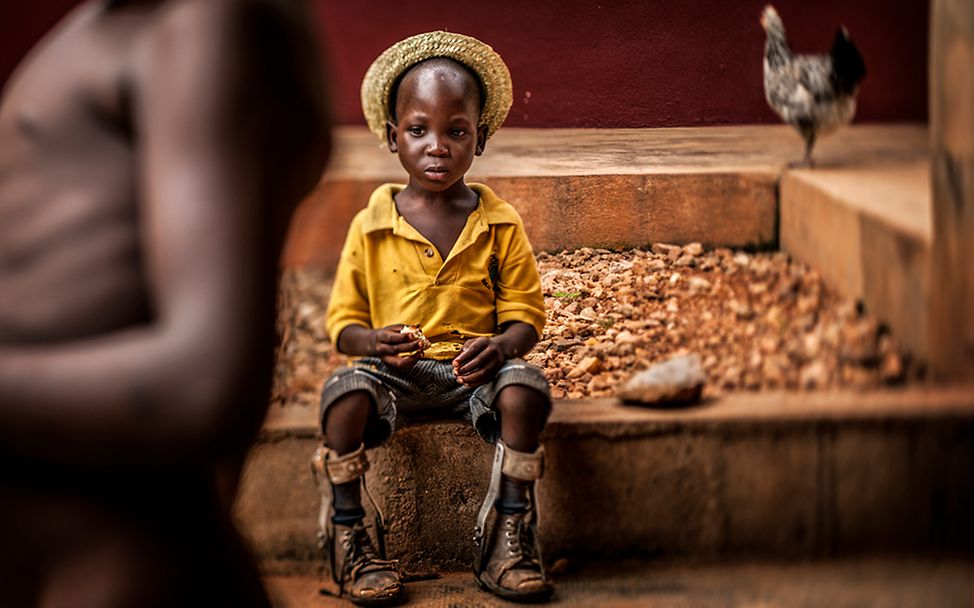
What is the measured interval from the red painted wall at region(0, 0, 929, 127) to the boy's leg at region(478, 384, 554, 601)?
0.65 metres

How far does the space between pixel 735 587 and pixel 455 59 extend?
137cm

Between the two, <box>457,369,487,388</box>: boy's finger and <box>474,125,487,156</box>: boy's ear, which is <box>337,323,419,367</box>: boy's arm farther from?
<box>474,125,487,156</box>: boy's ear

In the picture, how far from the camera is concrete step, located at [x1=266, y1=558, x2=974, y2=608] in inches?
108

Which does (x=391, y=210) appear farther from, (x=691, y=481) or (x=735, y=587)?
(x=735, y=587)

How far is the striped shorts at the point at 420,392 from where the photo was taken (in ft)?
9.46

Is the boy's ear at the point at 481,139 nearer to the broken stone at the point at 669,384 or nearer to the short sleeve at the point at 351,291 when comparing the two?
the short sleeve at the point at 351,291

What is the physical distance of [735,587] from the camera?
286 centimetres

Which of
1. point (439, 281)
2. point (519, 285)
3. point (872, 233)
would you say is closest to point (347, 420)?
point (439, 281)

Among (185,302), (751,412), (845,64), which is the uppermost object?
(845,64)

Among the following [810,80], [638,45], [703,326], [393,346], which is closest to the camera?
[638,45]

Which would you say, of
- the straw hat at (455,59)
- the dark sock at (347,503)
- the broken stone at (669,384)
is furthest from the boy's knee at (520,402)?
the straw hat at (455,59)

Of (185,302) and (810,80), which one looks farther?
(810,80)

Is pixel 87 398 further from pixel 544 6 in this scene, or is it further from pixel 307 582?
pixel 307 582

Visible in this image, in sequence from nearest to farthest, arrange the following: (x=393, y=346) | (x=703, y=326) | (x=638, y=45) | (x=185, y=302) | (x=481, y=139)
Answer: (x=185, y=302) < (x=638, y=45) < (x=393, y=346) < (x=481, y=139) < (x=703, y=326)
